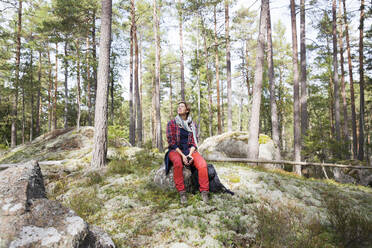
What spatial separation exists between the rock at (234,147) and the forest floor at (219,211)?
19.6ft

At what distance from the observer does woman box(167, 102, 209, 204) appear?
3795 mm

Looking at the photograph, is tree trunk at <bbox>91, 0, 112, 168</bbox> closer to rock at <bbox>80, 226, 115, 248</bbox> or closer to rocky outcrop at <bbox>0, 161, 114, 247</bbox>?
rocky outcrop at <bbox>0, 161, 114, 247</bbox>

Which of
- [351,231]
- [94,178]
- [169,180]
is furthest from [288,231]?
[94,178]

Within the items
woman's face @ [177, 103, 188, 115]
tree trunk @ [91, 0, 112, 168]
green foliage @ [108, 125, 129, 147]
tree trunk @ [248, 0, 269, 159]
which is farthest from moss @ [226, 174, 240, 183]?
green foliage @ [108, 125, 129, 147]

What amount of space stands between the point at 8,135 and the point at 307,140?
98.5 feet

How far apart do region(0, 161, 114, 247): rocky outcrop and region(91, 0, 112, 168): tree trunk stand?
3685 millimetres


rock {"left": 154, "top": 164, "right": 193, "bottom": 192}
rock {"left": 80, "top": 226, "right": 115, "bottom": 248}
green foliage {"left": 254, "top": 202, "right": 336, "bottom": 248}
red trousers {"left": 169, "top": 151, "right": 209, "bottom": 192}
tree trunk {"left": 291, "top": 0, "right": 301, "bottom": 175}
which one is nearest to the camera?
rock {"left": 80, "top": 226, "right": 115, "bottom": 248}

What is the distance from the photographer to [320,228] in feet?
10.9

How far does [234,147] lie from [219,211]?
30.5 feet

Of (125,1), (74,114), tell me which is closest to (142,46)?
(125,1)

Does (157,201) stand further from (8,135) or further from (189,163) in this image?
(8,135)

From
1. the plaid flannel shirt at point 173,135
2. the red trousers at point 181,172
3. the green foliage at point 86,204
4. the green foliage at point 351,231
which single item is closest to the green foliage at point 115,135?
the green foliage at point 86,204

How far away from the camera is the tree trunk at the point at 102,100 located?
5.87m

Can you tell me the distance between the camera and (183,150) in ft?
13.6
